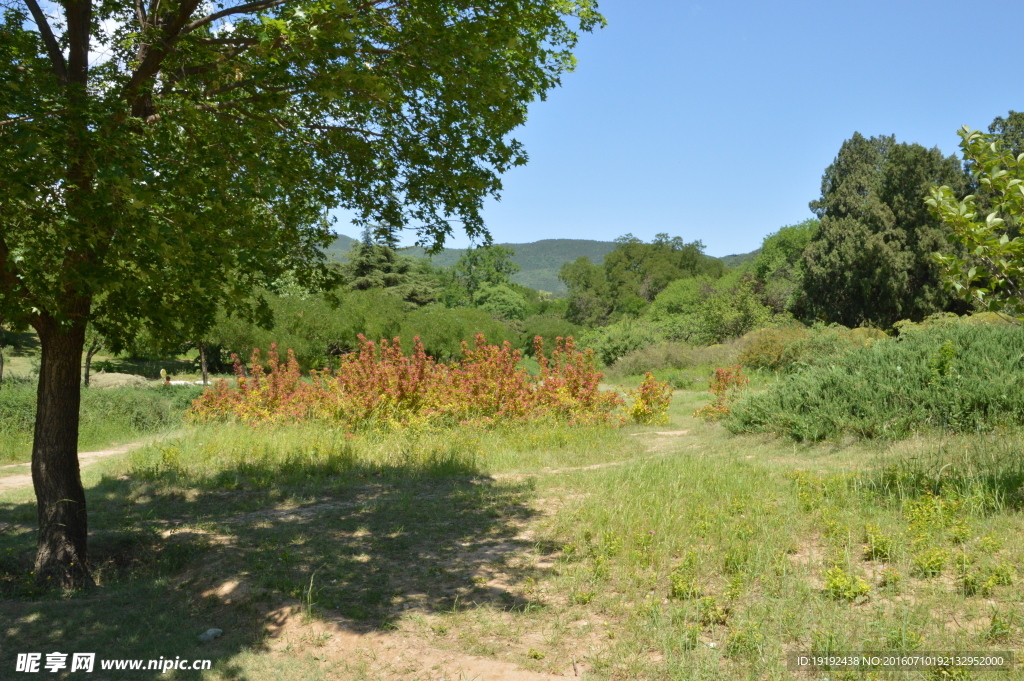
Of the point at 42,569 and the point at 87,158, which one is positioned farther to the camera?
the point at 42,569

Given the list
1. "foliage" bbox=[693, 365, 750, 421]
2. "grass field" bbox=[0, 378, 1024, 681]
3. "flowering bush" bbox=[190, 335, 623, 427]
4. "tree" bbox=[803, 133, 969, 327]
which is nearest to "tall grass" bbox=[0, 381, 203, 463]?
"flowering bush" bbox=[190, 335, 623, 427]

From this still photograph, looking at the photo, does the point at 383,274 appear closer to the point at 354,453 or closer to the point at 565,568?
the point at 354,453

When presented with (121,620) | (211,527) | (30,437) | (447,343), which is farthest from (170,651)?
(447,343)

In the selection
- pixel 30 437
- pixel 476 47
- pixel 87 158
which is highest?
pixel 476 47

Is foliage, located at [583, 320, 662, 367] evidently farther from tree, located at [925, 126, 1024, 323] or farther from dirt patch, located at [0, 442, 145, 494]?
tree, located at [925, 126, 1024, 323]

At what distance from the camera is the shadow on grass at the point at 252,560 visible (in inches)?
176

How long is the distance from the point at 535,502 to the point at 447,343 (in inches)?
1023

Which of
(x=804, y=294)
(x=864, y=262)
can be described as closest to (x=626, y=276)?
(x=804, y=294)

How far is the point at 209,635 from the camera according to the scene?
4.42 m

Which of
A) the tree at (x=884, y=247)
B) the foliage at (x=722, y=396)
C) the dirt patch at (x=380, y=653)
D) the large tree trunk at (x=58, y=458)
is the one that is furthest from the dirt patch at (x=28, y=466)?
the tree at (x=884, y=247)

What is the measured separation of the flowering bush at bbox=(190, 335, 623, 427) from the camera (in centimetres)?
1117

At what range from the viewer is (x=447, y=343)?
3297 centimetres

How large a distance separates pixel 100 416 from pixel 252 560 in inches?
422

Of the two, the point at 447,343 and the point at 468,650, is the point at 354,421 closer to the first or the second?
the point at 468,650
